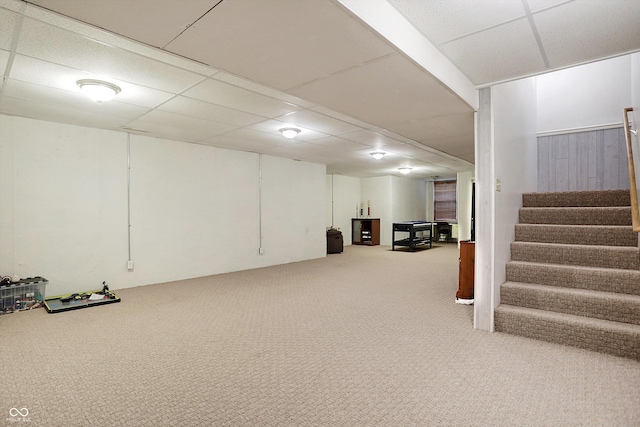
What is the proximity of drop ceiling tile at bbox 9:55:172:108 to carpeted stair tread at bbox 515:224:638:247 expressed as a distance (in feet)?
13.7

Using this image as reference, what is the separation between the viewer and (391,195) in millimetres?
10539

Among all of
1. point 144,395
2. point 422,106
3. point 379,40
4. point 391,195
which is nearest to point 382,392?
point 144,395

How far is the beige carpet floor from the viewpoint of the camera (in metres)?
1.84

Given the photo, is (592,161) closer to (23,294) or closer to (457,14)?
(457,14)

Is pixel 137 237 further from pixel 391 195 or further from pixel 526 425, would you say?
pixel 391 195

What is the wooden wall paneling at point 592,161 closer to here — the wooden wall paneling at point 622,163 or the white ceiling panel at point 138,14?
the wooden wall paneling at point 622,163

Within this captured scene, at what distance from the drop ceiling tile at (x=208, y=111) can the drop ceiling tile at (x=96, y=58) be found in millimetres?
436

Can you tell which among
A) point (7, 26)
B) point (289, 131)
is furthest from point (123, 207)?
point (7, 26)

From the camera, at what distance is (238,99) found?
3.41 metres

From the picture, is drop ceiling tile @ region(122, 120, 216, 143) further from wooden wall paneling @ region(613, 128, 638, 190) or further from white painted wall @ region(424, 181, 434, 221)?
white painted wall @ region(424, 181, 434, 221)

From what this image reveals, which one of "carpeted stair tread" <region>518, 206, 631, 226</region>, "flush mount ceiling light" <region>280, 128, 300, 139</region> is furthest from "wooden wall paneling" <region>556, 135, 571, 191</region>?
"flush mount ceiling light" <region>280, 128, 300, 139</region>

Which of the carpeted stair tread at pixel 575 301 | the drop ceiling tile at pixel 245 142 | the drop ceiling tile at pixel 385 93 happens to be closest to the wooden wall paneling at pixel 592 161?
the carpeted stair tread at pixel 575 301

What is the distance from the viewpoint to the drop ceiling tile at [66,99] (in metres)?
3.12

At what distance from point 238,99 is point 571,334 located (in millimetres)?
3748
